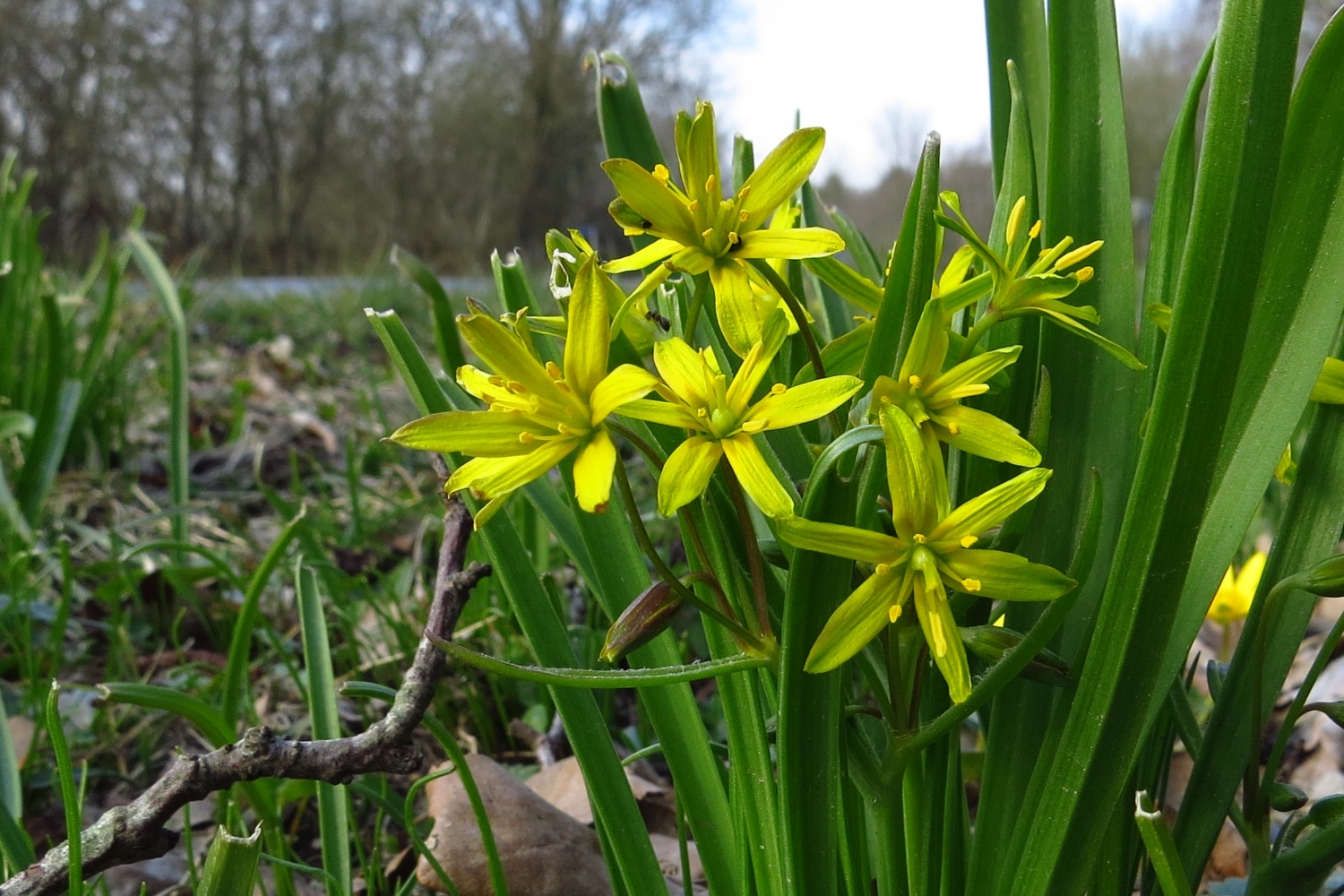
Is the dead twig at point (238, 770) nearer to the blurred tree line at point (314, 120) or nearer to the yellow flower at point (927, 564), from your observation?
the yellow flower at point (927, 564)

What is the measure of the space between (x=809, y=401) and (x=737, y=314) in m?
0.10

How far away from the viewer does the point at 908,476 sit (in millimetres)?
538

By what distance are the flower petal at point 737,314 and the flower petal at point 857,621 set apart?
0.55 ft

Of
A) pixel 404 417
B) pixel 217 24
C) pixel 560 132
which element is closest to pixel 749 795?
pixel 404 417

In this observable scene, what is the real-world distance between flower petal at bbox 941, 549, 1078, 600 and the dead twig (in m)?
0.40

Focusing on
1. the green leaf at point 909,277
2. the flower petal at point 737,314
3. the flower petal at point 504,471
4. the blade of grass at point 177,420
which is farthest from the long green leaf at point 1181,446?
the blade of grass at point 177,420

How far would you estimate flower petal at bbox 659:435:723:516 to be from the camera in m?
0.54

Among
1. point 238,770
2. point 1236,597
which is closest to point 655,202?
point 238,770

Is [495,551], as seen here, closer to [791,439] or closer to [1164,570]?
[791,439]

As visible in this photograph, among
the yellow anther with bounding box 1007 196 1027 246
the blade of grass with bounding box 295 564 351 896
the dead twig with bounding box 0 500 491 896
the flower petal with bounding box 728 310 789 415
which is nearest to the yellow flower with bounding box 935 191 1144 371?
the yellow anther with bounding box 1007 196 1027 246

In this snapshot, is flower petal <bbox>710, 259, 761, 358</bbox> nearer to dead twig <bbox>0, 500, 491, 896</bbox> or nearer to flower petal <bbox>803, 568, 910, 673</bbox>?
flower petal <bbox>803, 568, 910, 673</bbox>

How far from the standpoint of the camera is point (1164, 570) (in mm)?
567

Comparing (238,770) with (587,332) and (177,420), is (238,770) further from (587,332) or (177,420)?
(177,420)

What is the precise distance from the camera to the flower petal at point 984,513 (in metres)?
0.56
